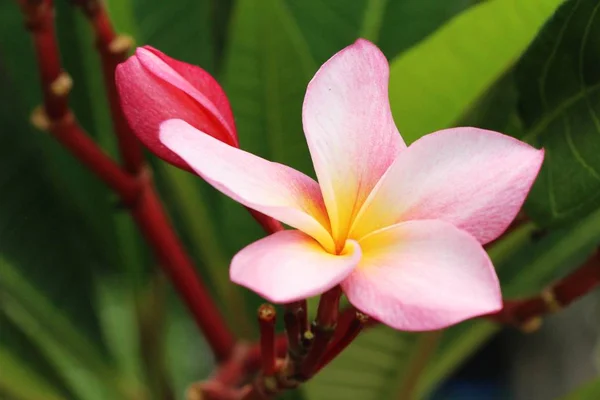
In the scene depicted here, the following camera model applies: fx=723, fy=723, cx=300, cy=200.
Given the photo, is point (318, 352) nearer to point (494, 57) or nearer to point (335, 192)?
point (335, 192)

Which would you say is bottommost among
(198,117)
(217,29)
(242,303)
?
(242,303)

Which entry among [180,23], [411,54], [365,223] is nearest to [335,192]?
[365,223]

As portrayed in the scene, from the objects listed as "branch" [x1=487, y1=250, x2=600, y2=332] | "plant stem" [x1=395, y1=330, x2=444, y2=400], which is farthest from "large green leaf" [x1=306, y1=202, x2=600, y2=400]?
"branch" [x1=487, y1=250, x2=600, y2=332]

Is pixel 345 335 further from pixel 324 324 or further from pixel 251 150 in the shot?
pixel 251 150

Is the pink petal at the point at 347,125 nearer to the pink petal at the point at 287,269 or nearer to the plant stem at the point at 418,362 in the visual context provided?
the pink petal at the point at 287,269

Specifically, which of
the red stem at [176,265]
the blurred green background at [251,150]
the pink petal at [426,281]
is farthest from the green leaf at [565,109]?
the red stem at [176,265]
